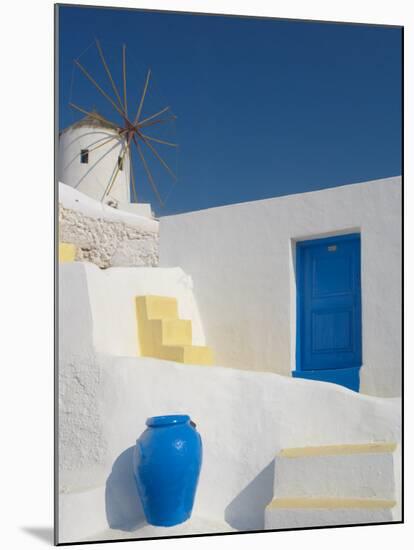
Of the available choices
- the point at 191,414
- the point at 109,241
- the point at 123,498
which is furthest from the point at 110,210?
the point at 123,498

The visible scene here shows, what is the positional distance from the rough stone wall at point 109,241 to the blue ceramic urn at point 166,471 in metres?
1.91

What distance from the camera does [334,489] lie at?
6.93 m

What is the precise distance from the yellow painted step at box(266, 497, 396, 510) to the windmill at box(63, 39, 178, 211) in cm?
268

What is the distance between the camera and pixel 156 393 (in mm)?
7191

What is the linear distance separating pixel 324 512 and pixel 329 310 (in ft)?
5.83

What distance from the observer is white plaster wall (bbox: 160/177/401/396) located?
25.0ft

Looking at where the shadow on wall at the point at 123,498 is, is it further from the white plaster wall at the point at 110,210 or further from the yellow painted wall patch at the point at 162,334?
the white plaster wall at the point at 110,210

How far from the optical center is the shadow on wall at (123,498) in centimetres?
688

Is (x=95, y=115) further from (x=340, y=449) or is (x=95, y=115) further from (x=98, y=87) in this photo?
(x=340, y=449)

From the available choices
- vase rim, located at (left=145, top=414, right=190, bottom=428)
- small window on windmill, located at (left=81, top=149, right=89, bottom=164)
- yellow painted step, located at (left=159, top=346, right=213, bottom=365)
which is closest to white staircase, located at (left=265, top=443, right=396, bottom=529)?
vase rim, located at (left=145, top=414, right=190, bottom=428)

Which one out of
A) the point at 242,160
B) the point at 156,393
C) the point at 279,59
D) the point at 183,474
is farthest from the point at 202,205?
the point at 183,474

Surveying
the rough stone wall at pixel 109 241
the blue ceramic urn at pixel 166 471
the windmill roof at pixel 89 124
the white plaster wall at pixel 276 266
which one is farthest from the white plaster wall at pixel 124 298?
the windmill roof at pixel 89 124

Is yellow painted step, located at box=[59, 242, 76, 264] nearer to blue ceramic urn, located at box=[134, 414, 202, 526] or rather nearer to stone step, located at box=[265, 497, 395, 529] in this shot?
blue ceramic urn, located at box=[134, 414, 202, 526]

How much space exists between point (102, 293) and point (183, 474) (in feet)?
5.03
